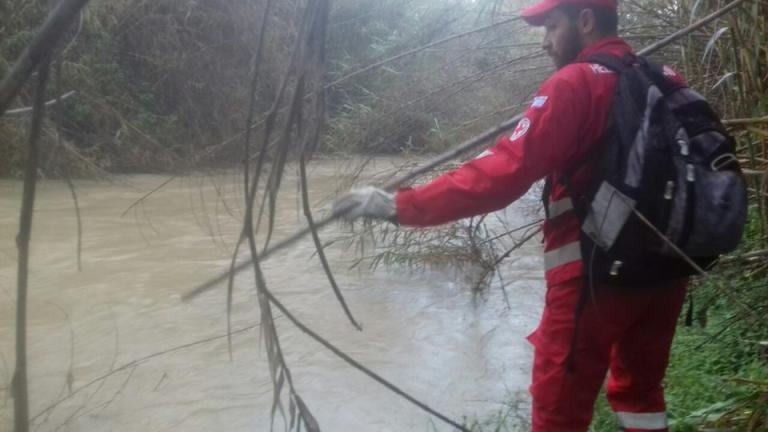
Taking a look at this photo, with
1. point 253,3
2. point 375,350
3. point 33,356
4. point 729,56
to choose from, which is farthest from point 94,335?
point 729,56

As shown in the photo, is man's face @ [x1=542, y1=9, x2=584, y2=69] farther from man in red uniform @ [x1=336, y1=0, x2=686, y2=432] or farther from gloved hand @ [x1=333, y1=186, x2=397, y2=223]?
gloved hand @ [x1=333, y1=186, x2=397, y2=223]

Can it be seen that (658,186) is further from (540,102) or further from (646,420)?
(646,420)

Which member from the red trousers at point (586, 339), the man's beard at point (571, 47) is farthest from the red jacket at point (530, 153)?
the red trousers at point (586, 339)

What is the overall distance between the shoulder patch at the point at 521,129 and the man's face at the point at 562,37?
35 centimetres

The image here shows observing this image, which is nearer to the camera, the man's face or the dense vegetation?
the man's face

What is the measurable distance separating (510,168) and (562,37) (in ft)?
1.62

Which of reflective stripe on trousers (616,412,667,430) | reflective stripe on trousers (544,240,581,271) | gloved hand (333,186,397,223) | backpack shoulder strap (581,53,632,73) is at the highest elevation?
backpack shoulder strap (581,53,632,73)

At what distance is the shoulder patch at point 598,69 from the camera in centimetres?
225

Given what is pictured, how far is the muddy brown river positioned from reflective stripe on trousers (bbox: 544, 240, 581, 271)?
77 centimetres

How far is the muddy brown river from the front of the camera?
13.9ft

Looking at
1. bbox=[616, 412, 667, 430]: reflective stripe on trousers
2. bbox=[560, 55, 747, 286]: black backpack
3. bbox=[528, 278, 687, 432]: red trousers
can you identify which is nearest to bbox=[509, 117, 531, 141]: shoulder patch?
bbox=[560, 55, 747, 286]: black backpack

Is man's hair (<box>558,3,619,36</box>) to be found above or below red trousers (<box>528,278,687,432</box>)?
above

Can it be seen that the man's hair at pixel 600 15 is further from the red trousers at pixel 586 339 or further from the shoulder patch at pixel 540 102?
the red trousers at pixel 586 339

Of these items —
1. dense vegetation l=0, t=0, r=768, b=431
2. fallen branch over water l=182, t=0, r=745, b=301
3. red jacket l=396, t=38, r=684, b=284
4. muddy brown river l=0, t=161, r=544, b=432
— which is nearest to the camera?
fallen branch over water l=182, t=0, r=745, b=301
